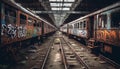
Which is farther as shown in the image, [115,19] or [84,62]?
[84,62]

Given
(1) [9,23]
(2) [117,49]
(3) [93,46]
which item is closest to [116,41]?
(2) [117,49]

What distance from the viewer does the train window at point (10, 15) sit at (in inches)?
360

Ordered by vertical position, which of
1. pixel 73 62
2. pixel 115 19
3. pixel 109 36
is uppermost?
pixel 115 19

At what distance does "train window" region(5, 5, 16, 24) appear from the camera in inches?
360

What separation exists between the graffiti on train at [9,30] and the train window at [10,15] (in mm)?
256

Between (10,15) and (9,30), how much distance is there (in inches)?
31.7

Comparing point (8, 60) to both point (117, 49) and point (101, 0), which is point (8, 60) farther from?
point (101, 0)

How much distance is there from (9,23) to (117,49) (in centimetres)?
599

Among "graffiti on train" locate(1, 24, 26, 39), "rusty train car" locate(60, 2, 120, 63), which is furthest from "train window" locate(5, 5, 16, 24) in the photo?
"rusty train car" locate(60, 2, 120, 63)

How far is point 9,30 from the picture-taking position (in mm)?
9477

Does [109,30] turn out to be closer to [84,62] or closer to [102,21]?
[102,21]

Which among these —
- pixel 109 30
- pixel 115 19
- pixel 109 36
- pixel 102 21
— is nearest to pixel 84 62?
pixel 109 36

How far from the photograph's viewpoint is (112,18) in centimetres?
997

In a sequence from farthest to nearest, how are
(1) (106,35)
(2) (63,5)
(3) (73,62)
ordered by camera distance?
(2) (63,5) → (1) (106,35) → (3) (73,62)
